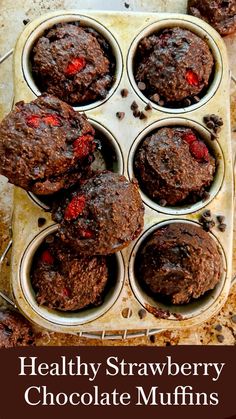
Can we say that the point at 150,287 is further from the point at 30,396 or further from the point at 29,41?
the point at 29,41

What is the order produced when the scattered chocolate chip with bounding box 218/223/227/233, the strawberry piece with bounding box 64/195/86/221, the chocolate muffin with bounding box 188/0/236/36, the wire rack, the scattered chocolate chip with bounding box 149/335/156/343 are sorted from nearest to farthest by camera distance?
the strawberry piece with bounding box 64/195/86/221, the scattered chocolate chip with bounding box 218/223/227/233, the chocolate muffin with bounding box 188/0/236/36, the wire rack, the scattered chocolate chip with bounding box 149/335/156/343

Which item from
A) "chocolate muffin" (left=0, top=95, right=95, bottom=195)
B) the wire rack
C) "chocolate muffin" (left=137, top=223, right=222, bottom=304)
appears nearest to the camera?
"chocolate muffin" (left=0, top=95, right=95, bottom=195)

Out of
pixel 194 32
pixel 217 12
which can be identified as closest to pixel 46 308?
pixel 194 32

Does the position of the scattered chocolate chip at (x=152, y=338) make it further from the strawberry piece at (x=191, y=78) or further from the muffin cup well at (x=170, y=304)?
the strawberry piece at (x=191, y=78)

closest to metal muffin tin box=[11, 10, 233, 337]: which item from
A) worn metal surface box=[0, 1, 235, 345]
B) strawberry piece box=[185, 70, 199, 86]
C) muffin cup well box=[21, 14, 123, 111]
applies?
muffin cup well box=[21, 14, 123, 111]

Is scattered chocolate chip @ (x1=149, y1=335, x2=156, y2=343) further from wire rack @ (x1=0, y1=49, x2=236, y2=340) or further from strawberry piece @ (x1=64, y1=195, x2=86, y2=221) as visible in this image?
strawberry piece @ (x1=64, y1=195, x2=86, y2=221)

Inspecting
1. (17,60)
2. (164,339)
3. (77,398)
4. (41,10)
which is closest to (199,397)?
(164,339)
